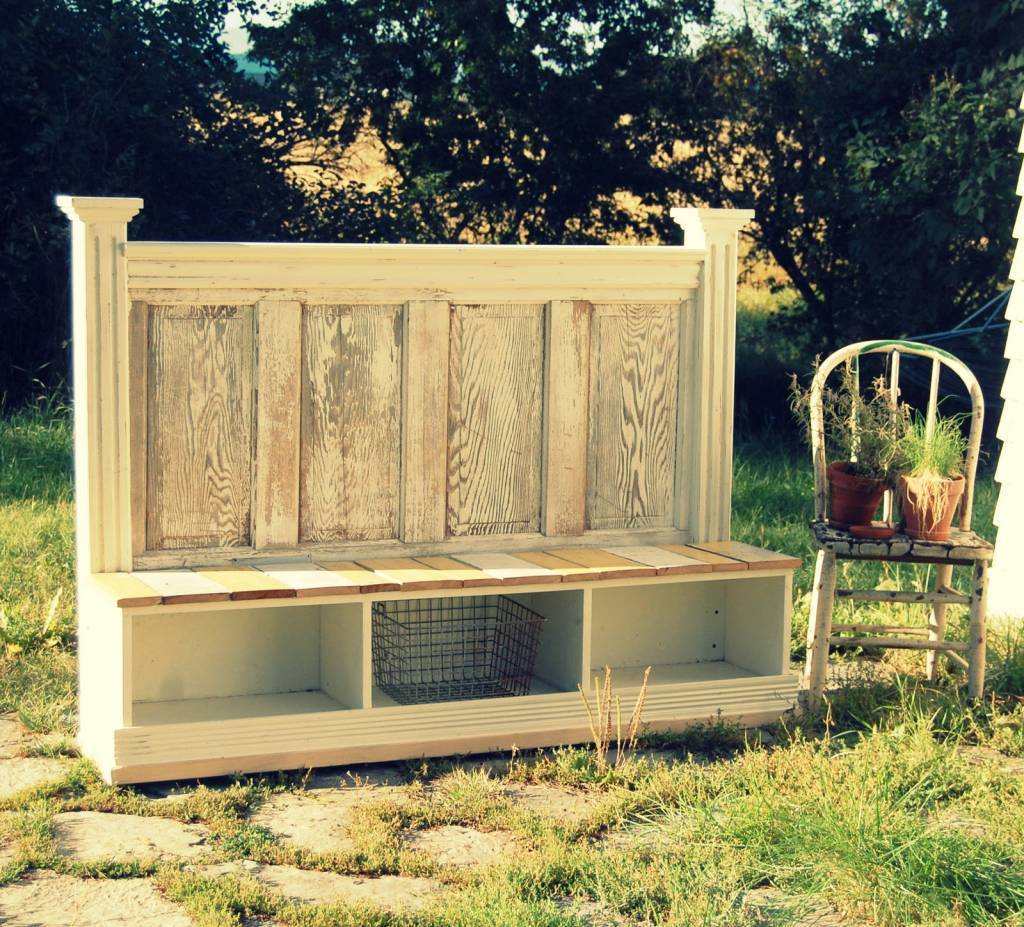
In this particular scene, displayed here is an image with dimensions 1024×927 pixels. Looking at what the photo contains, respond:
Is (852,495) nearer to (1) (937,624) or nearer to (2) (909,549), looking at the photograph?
(2) (909,549)

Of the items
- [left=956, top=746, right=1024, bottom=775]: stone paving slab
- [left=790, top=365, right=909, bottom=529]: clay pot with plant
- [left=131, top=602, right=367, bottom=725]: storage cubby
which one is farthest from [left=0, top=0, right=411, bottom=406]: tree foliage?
[left=956, top=746, right=1024, bottom=775]: stone paving slab

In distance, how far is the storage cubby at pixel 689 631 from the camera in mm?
5387

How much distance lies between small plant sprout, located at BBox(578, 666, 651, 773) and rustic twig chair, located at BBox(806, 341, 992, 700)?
0.68 meters

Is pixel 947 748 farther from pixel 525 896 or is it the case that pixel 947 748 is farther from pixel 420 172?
pixel 420 172

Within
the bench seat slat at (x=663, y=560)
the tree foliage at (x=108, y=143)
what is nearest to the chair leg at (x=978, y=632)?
the bench seat slat at (x=663, y=560)

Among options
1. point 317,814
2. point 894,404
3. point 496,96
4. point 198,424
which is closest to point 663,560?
point 894,404

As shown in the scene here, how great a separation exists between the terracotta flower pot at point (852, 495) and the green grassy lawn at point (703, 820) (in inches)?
23.9

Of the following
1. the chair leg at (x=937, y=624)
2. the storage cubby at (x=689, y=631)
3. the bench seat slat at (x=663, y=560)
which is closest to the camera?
the bench seat slat at (x=663, y=560)

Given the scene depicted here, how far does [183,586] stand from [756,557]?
1.92 metres

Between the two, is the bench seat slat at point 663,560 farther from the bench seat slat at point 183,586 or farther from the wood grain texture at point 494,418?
the bench seat slat at point 183,586

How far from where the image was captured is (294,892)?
3.76 m

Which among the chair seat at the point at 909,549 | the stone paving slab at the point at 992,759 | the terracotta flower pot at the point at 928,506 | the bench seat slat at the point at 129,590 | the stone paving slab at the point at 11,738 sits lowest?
the stone paving slab at the point at 992,759

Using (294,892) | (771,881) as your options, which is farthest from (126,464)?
(771,881)

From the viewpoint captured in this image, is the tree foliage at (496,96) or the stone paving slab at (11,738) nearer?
the stone paving slab at (11,738)
